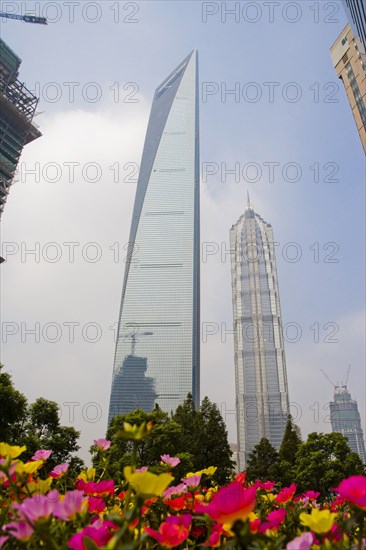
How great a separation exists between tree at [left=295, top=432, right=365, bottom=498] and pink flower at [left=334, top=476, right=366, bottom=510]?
2238cm

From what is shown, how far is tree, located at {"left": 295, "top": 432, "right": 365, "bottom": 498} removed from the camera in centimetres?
2025

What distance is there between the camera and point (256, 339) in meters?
131

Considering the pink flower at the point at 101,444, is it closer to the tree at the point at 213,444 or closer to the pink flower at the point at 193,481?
the pink flower at the point at 193,481

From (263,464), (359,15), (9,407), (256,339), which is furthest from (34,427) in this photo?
(256,339)

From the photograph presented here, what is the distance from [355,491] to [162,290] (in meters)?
89.2

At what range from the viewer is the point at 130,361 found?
299ft

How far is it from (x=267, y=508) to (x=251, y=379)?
130 metres

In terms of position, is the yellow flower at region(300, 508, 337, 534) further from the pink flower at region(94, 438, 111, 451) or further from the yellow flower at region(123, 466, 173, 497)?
the pink flower at region(94, 438, 111, 451)

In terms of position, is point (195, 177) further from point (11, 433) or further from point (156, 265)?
point (11, 433)

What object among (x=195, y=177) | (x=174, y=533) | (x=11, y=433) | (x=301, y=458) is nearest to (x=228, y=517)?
(x=174, y=533)

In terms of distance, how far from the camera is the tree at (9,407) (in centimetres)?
1321

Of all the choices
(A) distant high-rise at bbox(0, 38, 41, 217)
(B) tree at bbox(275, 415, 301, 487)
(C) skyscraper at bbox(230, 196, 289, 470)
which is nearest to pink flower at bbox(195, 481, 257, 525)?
(B) tree at bbox(275, 415, 301, 487)

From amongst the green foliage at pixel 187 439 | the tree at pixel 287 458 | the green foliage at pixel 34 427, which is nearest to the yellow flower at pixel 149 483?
the green foliage at pixel 34 427

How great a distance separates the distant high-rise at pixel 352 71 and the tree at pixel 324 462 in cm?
1945
